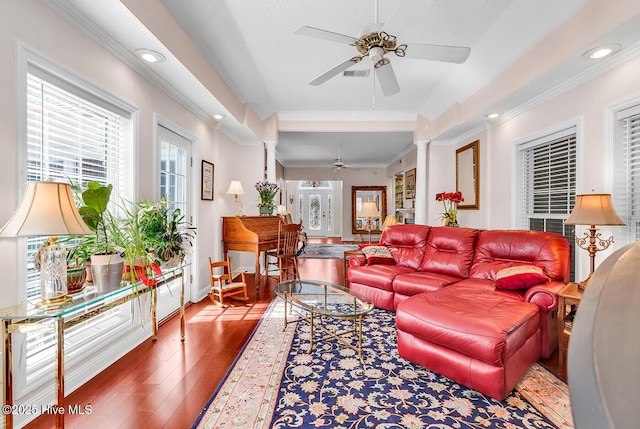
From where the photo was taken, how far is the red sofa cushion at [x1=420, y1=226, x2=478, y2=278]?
3.29 meters

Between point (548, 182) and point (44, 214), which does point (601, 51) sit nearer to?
point (548, 182)

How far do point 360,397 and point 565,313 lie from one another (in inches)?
61.4

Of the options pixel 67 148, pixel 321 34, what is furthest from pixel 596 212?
pixel 67 148

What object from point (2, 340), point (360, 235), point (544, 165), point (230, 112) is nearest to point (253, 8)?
point (230, 112)

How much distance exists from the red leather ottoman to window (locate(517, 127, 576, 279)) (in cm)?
156

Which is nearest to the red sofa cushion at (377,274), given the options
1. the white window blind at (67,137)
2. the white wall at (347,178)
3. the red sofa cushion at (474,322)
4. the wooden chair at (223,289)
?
the red sofa cushion at (474,322)

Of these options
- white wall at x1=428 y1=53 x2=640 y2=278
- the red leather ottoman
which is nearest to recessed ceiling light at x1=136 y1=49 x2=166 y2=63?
the red leather ottoman

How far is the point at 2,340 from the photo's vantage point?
4.71 feet

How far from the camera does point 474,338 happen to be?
1.89 meters

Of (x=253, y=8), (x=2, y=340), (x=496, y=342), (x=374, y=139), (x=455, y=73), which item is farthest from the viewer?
(x=374, y=139)

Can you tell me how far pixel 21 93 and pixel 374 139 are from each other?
597 cm

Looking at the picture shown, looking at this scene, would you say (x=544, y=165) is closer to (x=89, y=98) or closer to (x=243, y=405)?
(x=243, y=405)

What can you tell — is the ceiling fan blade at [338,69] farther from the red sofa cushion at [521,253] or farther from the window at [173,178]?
the red sofa cushion at [521,253]

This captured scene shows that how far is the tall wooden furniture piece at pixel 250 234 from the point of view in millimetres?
4219
